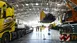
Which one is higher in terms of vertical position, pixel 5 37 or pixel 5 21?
pixel 5 21

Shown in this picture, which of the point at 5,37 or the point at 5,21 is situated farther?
the point at 5,37

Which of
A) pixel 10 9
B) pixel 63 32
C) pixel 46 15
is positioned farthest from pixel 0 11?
pixel 46 15

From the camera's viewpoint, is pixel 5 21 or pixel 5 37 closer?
pixel 5 21

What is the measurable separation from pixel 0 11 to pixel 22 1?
28420mm

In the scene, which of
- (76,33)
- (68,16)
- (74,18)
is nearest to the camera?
(76,33)

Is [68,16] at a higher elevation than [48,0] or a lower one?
lower

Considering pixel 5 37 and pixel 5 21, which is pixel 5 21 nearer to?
pixel 5 21

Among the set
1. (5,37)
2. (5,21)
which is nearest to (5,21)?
(5,21)

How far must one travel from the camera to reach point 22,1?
41.7 meters

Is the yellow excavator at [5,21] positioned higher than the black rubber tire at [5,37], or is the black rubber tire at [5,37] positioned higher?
the yellow excavator at [5,21]

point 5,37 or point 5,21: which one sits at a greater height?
point 5,21

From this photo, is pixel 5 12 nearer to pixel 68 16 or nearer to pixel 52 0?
pixel 68 16

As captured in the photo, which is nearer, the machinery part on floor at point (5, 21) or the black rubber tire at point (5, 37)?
the machinery part on floor at point (5, 21)

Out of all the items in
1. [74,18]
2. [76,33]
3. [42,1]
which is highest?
[42,1]
